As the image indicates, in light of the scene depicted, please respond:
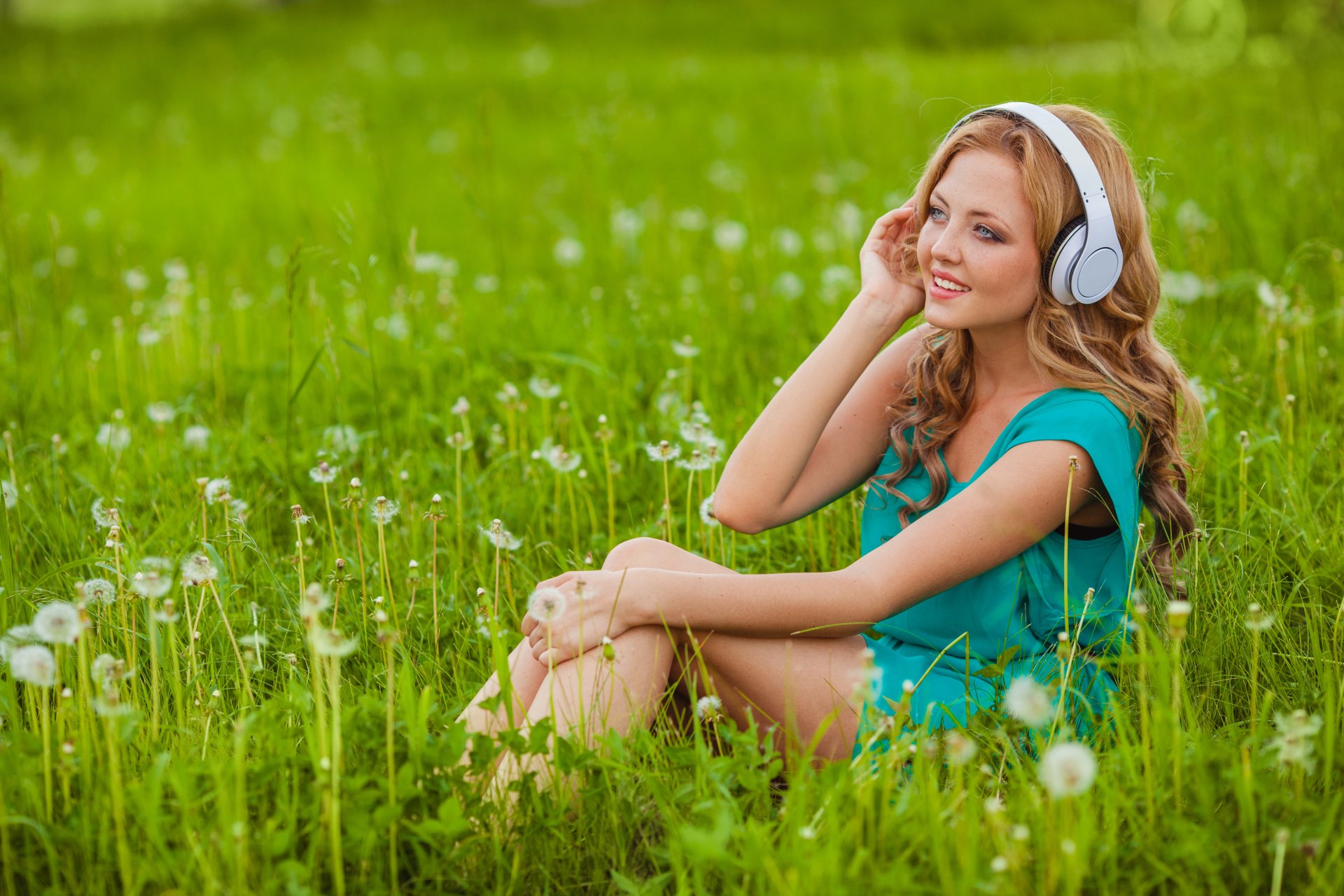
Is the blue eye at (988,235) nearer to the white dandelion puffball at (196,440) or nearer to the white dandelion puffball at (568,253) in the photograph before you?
the white dandelion puffball at (196,440)

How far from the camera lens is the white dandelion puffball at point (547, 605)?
1919mm

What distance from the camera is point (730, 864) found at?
1.70 m

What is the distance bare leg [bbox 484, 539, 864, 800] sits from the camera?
2.06 metres

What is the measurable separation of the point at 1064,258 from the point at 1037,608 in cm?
68

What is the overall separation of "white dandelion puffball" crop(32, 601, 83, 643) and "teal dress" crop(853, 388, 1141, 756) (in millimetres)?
1322

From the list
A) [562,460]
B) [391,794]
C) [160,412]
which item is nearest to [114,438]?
[160,412]

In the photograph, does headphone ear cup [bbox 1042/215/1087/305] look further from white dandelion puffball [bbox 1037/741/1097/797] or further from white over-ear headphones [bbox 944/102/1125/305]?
white dandelion puffball [bbox 1037/741/1097/797]

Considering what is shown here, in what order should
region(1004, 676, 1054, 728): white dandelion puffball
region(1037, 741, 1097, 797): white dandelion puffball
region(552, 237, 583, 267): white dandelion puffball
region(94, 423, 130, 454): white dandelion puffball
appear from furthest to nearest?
region(552, 237, 583, 267): white dandelion puffball → region(94, 423, 130, 454): white dandelion puffball → region(1004, 676, 1054, 728): white dandelion puffball → region(1037, 741, 1097, 797): white dandelion puffball

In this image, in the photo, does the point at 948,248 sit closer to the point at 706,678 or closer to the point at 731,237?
the point at 706,678

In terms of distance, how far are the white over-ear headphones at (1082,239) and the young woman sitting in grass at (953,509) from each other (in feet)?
0.08

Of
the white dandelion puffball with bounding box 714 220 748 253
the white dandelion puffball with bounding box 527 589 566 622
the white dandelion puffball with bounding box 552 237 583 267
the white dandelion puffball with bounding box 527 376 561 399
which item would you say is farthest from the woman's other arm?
the white dandelion puffball with bounding box 552 237 583 267

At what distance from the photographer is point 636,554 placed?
7.65ft

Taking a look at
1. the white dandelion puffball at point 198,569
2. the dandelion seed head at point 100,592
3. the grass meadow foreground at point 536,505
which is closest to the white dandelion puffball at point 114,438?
the grass meadow foreground at point 536,505

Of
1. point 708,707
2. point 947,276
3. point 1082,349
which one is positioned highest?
point 947,276
